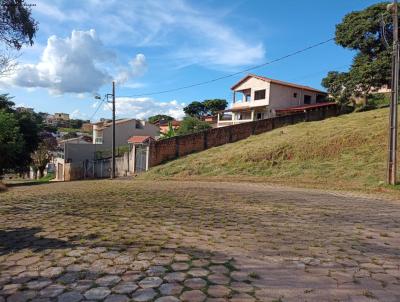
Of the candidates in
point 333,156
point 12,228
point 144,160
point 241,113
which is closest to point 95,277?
point 12,228

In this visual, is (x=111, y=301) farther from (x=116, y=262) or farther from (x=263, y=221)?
(x=263, y=221)

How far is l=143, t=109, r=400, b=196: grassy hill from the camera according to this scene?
54.5 ft

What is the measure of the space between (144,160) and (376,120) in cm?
1662

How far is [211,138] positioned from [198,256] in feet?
84.6

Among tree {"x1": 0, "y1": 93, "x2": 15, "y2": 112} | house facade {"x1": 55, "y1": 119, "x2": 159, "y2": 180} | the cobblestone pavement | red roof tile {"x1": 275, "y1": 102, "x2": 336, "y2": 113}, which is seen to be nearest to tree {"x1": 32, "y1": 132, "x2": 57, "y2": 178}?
house facade {"x1": 55, "y1": 119, "x2": 159, "y2": 180}

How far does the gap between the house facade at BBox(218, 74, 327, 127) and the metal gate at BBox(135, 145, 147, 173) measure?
16.3 m

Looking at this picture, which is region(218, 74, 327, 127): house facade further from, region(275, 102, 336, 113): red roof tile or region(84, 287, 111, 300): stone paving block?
region(84, 287, 111, 300): stone paving block

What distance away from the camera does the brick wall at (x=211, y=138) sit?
27969 millimetres

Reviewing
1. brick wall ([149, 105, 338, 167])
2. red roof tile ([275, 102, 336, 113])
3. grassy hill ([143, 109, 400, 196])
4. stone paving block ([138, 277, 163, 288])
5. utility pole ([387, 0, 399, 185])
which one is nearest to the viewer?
stone paving block ([138, 277, 163, 288])

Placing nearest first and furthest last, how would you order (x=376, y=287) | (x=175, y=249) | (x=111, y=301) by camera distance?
1. (x=111, y=301)
2. (x=376, y=287)
3. (x=175, y=249)

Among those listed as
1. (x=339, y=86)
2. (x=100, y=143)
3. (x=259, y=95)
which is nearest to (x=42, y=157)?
(x=100, y=143)

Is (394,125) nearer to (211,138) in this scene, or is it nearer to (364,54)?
(211,138)

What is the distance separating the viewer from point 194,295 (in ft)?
11.0

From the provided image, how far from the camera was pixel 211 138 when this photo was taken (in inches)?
1188
